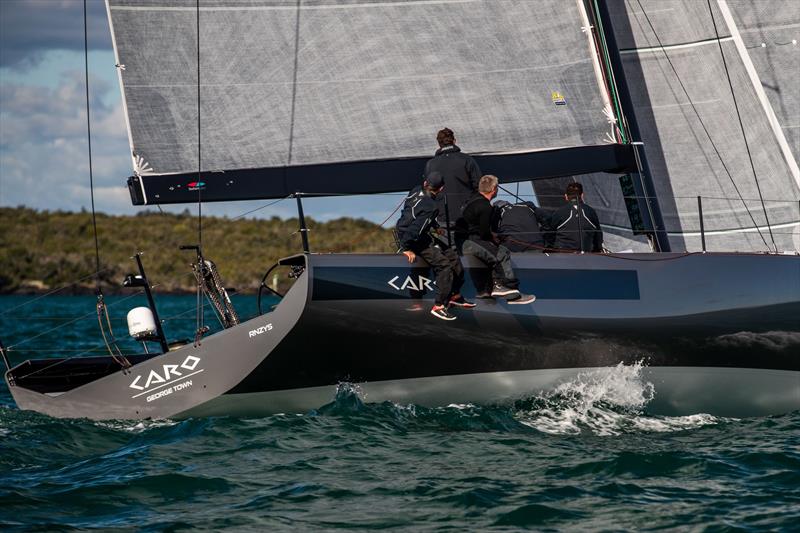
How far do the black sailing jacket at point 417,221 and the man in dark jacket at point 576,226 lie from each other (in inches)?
58.8

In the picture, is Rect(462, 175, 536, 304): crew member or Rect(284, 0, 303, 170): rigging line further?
Rect(284, 0, 303, 170): rigging line

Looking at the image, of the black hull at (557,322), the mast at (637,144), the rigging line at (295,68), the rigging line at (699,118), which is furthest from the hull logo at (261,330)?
the rigging line at (699,118)

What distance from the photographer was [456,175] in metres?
10.1

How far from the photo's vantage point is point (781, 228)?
41.7 feet

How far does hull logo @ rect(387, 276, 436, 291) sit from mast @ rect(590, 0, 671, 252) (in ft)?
8.74

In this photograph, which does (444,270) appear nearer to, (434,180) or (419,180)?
(434,180)

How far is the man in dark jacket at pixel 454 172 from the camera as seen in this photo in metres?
10.1

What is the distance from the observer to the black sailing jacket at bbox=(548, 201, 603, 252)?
10484 millimetres

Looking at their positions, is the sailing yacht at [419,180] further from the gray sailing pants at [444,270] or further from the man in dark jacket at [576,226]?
the man in dark jacket at [576,226]

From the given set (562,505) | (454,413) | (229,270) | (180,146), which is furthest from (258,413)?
(229,270)

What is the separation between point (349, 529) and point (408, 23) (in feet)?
19.2

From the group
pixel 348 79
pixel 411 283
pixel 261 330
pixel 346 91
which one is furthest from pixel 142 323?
pixel 348 79

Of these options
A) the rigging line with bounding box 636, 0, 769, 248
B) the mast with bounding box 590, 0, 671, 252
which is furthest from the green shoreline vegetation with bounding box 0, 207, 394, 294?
the mast with bounding box 590, 0, 671, 252

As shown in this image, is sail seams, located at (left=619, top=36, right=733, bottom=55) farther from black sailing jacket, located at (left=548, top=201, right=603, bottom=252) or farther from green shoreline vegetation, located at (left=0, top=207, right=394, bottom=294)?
green shoreline vegetation, located at (left=0, top=207, right=394, bottom=294)
